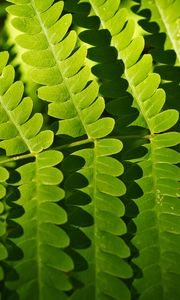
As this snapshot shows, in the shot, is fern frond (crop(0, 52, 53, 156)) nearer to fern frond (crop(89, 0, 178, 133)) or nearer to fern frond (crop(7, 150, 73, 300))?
fern frond (crop(7, 150, 73, 300))

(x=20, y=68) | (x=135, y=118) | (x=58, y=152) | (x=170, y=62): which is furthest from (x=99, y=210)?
(x=20, y=68)

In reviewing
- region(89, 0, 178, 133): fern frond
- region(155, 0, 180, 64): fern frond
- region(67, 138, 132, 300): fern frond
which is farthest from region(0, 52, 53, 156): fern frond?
region(155, 0, 180, 64): fern frond

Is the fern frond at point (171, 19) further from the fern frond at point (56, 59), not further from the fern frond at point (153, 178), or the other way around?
the fern frond at point (56, 59)

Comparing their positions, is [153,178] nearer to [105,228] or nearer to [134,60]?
[105,228]

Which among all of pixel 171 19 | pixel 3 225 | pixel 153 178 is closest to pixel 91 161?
pixel 153 178

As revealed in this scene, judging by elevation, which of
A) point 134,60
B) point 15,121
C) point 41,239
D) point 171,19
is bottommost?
point 41,239

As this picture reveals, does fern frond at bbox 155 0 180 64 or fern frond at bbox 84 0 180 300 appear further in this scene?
fern frond at bbox 155 0 180 64

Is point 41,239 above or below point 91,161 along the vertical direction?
below
